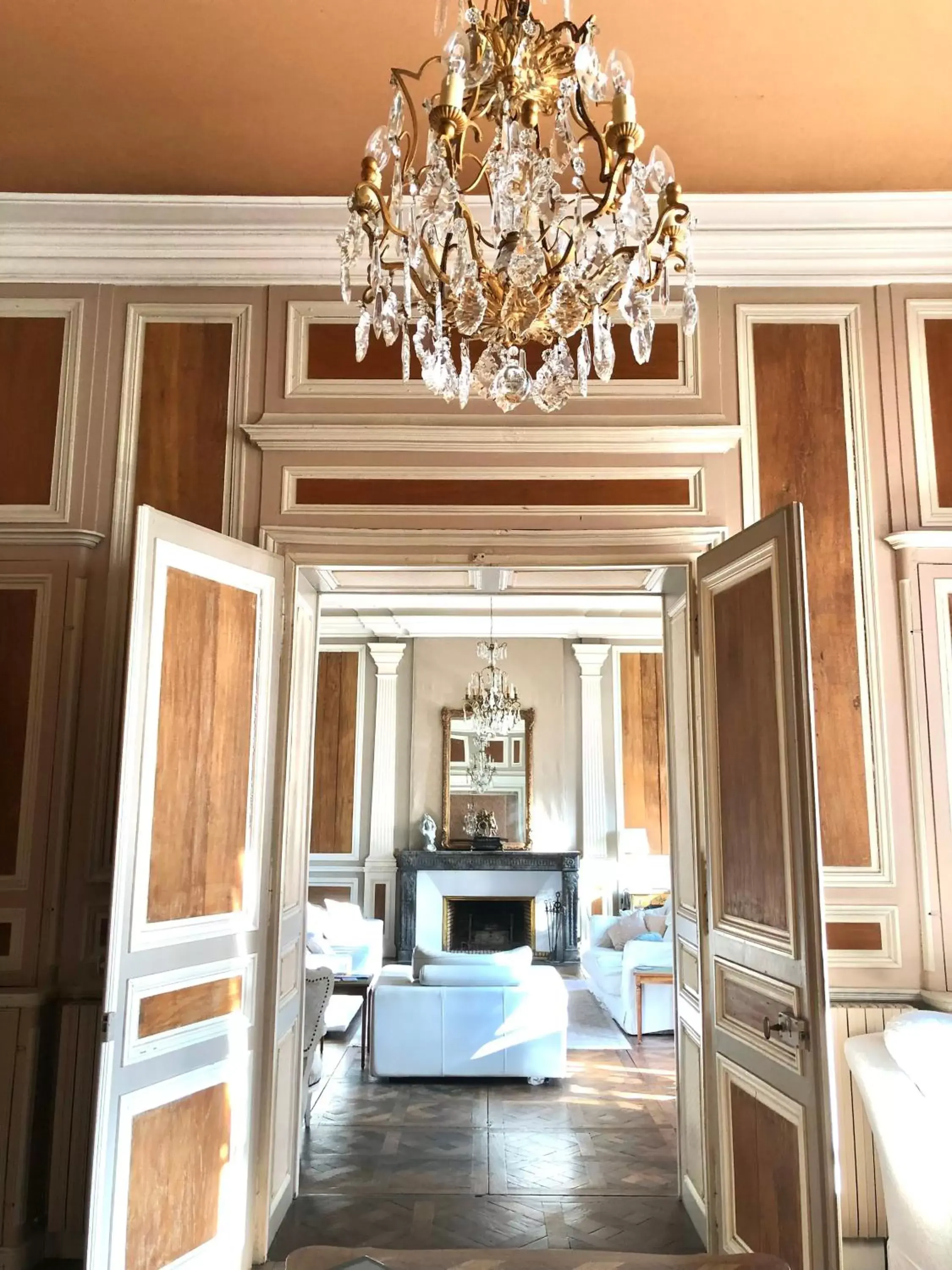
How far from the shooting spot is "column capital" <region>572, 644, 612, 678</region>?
992 centimetres

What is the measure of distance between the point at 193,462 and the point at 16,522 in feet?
2.27

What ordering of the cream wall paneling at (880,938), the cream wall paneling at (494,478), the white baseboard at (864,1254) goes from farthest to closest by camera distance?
the cream wall paneling at (494,478) → the cream wall paneling at (880,938) → the white baseboard at (864,1254)

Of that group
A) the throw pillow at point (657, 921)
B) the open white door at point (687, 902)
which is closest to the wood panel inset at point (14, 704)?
the open white door at point (687, 902)

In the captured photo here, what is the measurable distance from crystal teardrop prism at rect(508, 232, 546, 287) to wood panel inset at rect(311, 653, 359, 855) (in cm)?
819

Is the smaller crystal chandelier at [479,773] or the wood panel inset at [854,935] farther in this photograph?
the smaller crystal chandelier at [479,773]

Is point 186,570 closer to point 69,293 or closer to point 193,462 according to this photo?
point 193,462

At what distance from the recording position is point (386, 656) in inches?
391

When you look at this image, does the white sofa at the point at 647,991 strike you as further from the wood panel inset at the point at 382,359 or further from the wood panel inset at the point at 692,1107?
the wood panel inset at the point at 382,359

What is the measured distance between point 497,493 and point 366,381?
67cm

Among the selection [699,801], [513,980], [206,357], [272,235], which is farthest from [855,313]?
[513,980]

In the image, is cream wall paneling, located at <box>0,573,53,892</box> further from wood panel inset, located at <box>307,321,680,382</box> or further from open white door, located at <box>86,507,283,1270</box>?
wood panel inset, located at <box>307,321,680,382</box>

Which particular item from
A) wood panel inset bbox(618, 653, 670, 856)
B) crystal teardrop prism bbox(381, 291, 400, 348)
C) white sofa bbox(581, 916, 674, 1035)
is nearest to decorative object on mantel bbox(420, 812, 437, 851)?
wood panel inset bbox(618, 653, 670, 856)

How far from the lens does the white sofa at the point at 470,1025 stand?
17.3 feet

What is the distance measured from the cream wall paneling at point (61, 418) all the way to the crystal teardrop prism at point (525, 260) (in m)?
2.40
